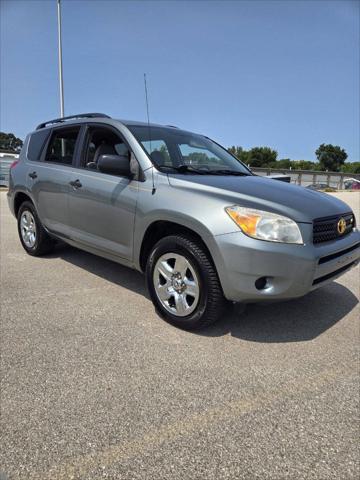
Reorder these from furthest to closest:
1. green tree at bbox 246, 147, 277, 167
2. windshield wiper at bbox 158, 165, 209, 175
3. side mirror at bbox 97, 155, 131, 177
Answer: green tree at bbox 246, 147, 277, 167 < windshield wiper at bbox 158, 165, 209, 175 < side mirror at bbox 97, 155, 131, 177

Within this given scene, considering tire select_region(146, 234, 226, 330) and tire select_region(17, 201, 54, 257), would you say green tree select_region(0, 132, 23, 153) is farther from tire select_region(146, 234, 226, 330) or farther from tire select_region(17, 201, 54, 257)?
A: tire select_region(146, 234, 226, 330)

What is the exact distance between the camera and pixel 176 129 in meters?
4.26

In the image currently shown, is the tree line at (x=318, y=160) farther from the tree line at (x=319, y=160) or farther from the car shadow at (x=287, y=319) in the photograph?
the car shadow at (x=287, y=319)

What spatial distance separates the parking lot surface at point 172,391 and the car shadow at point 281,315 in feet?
0.06

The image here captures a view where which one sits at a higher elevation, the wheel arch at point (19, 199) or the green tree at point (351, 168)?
the green tree at point (351, 168)

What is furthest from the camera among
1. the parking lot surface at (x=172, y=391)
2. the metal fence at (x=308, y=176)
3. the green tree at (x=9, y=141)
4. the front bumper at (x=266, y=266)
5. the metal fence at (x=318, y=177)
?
the green tree at (x=9, y=141)

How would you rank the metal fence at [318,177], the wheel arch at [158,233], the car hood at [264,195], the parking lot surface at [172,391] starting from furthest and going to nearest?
the metal fence at [318,177] < the wheel arch at [158,233] < the car hood at [264,195] < the parking lot surface at [172,391]

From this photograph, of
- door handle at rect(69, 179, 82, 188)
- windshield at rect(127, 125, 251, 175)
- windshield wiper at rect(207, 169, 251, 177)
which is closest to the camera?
windshield at rect(127, 125, 251, 175)

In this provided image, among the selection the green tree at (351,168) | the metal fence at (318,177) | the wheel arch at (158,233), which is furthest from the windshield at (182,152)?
the green tree at (351,168)

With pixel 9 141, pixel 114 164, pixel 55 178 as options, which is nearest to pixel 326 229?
pixel 114 164

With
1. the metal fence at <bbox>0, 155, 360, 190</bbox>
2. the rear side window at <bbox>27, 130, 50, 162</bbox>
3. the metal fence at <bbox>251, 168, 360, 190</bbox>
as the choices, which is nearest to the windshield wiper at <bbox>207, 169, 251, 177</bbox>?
the rear side window at <bbox>27, 130, 50, 162</bbox>

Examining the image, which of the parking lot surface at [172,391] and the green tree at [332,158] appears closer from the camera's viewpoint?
the parking lot surface at [172,391]

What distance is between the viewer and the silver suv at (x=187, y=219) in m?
2.59

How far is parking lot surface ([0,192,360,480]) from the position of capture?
168 cm
